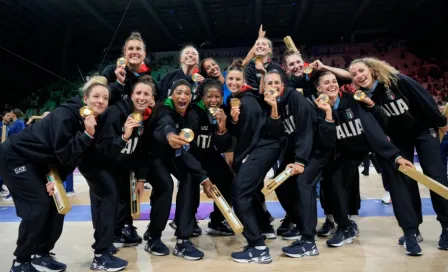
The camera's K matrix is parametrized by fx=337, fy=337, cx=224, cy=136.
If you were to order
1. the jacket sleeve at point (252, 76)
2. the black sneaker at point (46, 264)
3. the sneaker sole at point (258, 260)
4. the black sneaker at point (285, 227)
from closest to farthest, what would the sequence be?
the black sneaker at point (46, 264), the sneaker sole at point (258, 260), the black sneaker at point (285, 227), the jacket sleeve at point (252, 76)

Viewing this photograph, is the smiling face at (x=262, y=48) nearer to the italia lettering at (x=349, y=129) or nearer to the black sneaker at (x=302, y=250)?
the italia lettering at (x=349, y=129)

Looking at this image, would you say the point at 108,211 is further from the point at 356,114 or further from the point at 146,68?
the point at 356,114

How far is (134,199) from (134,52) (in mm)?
1701

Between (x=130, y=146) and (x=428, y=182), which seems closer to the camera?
(x=428, y=182)

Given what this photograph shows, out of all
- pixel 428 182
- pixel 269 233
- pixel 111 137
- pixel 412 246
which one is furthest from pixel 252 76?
pixel 412 246

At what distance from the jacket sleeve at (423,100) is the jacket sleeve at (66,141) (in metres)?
3.22

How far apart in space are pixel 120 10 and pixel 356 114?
12.4 m

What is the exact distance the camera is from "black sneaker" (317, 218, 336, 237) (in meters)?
4.07

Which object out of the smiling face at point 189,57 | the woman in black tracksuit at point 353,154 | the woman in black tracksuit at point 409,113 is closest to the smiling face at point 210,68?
the smiling face at point 189,57

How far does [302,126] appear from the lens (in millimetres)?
3459

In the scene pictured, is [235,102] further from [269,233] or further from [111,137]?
[269,233]

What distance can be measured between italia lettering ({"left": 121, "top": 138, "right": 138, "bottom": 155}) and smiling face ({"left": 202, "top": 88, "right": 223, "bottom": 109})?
86cm

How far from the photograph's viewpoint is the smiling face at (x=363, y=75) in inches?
144

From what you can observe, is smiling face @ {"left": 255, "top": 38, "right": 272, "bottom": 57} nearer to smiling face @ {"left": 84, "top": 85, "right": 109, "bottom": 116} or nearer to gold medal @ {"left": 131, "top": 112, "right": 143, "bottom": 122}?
gold medal @ {"left": 131, "top": 112, "right": 143, "bottom": 122}
